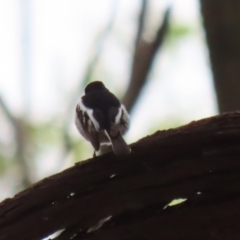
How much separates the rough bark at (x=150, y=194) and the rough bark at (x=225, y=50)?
0.45 metres

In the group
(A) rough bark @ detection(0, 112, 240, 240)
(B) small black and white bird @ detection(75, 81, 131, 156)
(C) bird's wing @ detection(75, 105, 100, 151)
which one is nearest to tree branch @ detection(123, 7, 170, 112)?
(B) small black and white bird @ detection(75, 81, 131, 156)

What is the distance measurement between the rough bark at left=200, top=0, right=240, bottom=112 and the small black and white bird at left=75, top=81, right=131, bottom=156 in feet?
1.08

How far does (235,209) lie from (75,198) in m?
0.35

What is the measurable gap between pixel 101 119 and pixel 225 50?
44 cm

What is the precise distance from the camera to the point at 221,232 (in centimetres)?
125

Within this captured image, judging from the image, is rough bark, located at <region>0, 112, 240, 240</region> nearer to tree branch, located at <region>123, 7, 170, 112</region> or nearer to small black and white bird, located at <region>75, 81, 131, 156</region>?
small black and white bird, located at <region>75, 81, 131, 156</region>

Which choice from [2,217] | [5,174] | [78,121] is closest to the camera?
[2,217]

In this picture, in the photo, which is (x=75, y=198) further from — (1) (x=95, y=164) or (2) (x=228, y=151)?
(2) (x=228, y=151)

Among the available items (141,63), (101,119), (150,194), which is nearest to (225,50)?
(101,119)

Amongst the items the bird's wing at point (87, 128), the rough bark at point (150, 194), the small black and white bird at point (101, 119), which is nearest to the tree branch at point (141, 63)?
the small black and white bird at point (101, 119)

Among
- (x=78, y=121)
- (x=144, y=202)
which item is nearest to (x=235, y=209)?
(x=144, y=202)

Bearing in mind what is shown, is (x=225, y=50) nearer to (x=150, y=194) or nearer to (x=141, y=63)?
(x=150, y=194)

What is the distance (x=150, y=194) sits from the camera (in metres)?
1.23

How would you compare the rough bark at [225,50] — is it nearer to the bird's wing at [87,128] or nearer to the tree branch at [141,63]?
the bird's wing at [87,128]
